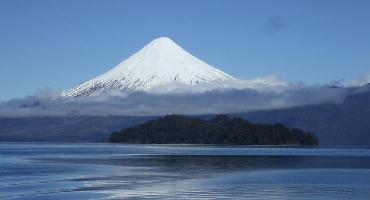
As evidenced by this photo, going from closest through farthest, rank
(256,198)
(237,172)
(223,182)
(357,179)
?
(256,198) → (223,182) → (357,179) → (237,172)

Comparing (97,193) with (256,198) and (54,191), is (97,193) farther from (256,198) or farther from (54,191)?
(256,198)

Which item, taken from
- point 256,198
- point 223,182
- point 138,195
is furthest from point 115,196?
point 223,182

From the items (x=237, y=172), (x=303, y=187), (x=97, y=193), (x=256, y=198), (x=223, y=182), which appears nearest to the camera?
(x=256, y=198)

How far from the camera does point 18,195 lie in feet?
150

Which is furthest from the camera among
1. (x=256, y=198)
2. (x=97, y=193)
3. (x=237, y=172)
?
(x=237, y=172)

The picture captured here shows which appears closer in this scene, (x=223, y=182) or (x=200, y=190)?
(x=200, y=190)

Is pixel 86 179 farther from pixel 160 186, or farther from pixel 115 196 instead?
pixel 115 196

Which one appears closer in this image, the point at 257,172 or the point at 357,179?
the point at 357,179

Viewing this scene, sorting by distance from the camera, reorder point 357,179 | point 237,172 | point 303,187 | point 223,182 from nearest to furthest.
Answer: point 303,187 < point 223,182 < point 357,179 < point 237,172

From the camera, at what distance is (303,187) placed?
52312 millimetres

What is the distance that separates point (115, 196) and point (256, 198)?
8.55 meters

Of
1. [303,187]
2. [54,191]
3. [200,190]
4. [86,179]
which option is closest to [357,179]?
[303,187]

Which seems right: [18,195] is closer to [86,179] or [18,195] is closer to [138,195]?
[138,195]

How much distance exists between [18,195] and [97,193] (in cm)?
499
